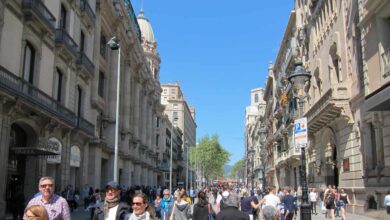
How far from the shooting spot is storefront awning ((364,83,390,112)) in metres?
16.6

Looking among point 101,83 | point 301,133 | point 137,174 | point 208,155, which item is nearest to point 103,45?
point 101,83

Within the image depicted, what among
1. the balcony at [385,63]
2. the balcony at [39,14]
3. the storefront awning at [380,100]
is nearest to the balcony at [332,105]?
the balcony at [385,63]

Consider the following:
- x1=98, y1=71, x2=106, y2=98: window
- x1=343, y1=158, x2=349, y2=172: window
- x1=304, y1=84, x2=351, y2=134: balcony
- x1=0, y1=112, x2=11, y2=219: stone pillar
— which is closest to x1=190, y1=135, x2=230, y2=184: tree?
x1=98, y1=71, x2=106, y2=98: window

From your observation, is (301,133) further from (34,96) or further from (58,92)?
(58,92)

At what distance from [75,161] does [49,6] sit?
10508 mm

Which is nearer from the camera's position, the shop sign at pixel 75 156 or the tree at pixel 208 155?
the shop sign at pixel 75 156

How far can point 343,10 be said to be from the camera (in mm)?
25281

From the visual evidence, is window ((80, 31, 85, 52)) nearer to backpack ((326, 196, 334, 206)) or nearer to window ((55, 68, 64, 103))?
window ((55, 68, 64, 103))

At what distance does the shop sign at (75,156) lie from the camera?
95.8 ft

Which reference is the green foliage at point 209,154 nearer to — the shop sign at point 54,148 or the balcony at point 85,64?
the balcony at point 85,64

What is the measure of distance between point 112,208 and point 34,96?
17291 mm

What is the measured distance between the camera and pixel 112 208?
6.15 metres

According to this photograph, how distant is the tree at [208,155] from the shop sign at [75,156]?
78482 mm

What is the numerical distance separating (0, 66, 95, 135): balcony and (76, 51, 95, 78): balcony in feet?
12.1
